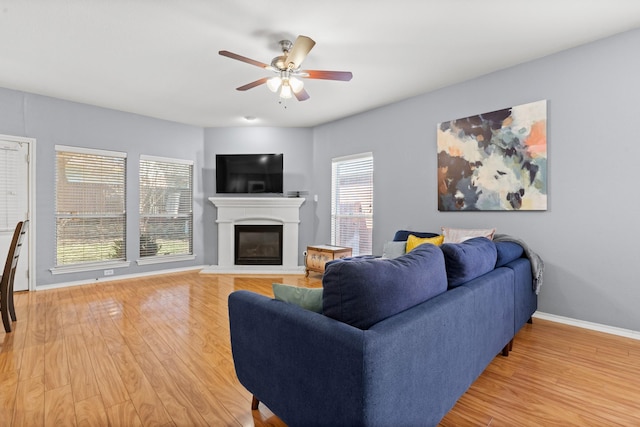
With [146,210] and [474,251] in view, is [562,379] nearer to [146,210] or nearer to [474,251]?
[474,251]

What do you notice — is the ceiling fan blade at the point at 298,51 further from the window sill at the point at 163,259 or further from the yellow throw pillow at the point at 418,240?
the window sill at the point at 163,259

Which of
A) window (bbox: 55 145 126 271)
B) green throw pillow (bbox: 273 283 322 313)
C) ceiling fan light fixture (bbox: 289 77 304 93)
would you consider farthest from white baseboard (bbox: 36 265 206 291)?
green throw pillow (bbox: 273 283 322 313)

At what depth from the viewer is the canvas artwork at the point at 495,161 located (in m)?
3.27

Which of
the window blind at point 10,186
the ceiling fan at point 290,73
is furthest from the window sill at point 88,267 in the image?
the ceiling fan at point 290,73

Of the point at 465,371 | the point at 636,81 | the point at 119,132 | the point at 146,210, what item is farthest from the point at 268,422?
the point at 119,132

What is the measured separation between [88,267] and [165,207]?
4.78 feet

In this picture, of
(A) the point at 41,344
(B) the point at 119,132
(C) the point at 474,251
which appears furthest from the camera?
(B) the point at 119,132

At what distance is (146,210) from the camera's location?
213 inches

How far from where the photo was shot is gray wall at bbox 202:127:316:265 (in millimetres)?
6012

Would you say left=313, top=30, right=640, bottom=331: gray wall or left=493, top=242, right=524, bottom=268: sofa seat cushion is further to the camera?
left=313, top=30, right=640, bottom=331: gray wall

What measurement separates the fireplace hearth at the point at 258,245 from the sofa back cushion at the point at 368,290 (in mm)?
4618

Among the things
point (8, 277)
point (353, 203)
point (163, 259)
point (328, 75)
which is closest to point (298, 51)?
point (328, 75)

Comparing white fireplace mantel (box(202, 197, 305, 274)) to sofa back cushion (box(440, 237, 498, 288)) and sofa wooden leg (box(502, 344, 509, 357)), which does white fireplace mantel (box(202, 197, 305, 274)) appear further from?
sofa back cushion (box(440, 237, 498, 288))

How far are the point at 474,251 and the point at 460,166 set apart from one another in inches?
85.9
